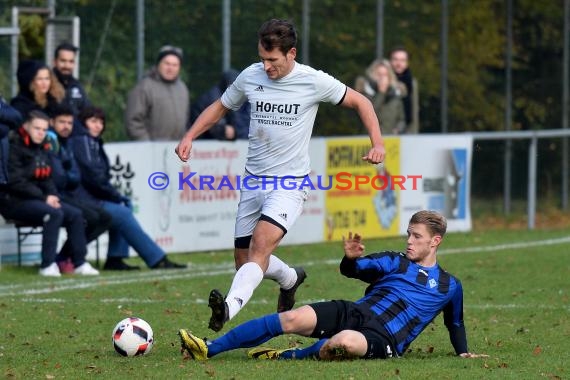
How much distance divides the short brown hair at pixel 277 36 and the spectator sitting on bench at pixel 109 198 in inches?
232

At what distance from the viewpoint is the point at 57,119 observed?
1540 cm

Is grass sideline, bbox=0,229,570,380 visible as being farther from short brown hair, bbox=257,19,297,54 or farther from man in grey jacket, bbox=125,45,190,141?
short brown hair, bbox=257,19,297,54

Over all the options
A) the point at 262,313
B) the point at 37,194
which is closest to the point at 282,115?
the point at 262,313

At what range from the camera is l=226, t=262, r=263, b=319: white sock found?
9.33m

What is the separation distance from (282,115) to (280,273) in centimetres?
118

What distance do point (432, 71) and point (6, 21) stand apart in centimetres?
832

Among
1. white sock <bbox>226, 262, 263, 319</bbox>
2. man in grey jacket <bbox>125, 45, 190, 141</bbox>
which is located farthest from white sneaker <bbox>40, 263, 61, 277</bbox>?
white sock <bbox>226, 262, 263, 319</bbox>

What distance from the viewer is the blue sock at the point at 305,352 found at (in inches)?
362

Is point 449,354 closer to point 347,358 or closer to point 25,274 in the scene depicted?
point 347,358

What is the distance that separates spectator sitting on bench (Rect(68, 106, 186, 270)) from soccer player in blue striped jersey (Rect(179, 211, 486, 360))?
6.37 meters

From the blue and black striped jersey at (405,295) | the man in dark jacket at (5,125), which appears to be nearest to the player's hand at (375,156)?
the blue and black striped jersey at (405,295)

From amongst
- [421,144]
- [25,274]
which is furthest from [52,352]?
[421,144]

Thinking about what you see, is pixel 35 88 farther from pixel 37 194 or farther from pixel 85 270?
pixel 85 270

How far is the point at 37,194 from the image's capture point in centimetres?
1484
